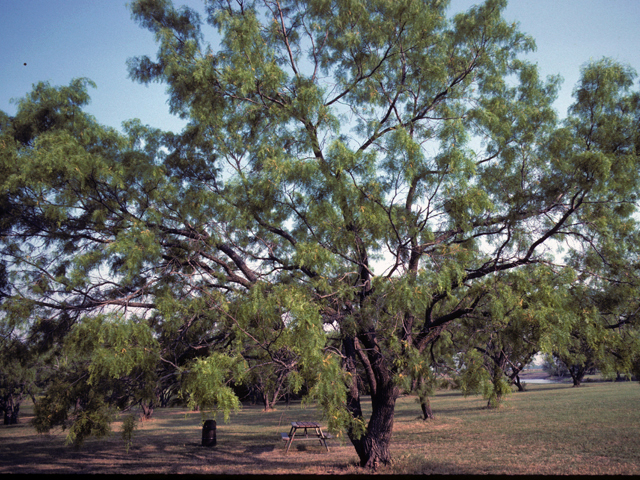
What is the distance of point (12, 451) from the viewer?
11.4 meters

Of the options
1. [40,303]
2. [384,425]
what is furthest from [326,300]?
[40,303]

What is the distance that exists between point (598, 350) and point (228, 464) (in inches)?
302

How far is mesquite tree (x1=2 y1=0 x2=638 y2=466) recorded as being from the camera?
4.67m

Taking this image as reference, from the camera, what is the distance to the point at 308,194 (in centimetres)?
529

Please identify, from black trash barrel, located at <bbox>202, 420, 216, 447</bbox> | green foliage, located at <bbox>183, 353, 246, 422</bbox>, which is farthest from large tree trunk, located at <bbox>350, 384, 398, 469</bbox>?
black trash barrel, located at <bbox>202, 420, 216, 447</bbox>

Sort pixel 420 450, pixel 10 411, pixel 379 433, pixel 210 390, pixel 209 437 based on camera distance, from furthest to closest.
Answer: pixel 10 411, pixel 209 437, pixel 420 450, pixel 379 433, pixel 210 390

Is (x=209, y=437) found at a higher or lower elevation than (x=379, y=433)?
lower

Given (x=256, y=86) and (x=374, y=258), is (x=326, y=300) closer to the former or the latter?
(x=374, y=258)

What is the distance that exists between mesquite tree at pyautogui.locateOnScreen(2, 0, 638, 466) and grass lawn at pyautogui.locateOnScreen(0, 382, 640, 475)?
1604mm

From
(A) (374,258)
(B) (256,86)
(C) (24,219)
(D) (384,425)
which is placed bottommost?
(D) (384,425)

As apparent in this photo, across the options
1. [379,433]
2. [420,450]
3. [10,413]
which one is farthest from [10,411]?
[379,433]

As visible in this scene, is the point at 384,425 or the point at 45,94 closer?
the point at 45,94

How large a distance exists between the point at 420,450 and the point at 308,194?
24.2ft

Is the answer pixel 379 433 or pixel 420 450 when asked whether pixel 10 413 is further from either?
pixel 379 433
